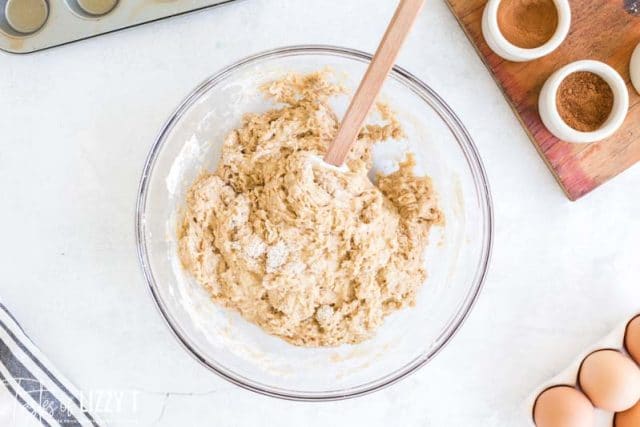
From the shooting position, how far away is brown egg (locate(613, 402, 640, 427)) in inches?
69.5

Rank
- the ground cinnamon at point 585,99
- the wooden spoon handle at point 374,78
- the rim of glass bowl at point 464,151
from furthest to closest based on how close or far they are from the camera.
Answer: the ground cinnamon at point 585,99 → the rim of glass bowl at point 464,151 → the wooden spoon handle at point 374,78

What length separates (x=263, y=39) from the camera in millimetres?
1855

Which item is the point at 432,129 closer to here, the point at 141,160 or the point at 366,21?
the point at 366,21

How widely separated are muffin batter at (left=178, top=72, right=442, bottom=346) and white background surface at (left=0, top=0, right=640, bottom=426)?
309mm

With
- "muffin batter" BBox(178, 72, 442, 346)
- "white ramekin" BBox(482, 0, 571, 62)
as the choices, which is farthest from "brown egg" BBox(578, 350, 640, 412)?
"white ramekin" BBox(482, 0, 571, 62)

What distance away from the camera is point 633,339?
5.83 ft

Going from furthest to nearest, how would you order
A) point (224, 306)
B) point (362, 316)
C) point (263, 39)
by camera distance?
point (263, 39), point (224, 306), point (362, 316)

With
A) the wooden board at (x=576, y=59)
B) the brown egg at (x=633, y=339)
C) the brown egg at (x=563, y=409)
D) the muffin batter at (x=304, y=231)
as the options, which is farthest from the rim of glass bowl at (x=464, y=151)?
the brown egg at (x=633, y=339)

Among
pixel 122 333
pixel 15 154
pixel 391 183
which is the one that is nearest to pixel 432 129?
pixel 391 183

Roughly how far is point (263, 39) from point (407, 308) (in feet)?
2.98

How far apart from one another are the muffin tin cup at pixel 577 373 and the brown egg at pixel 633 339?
0.01 meters

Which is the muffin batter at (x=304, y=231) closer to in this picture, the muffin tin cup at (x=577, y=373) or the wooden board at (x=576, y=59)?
the wooden board at (x=576, y=59)

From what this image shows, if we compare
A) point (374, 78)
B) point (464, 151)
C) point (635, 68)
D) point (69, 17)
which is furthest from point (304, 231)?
point (635, 68)

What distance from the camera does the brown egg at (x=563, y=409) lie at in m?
1.73
